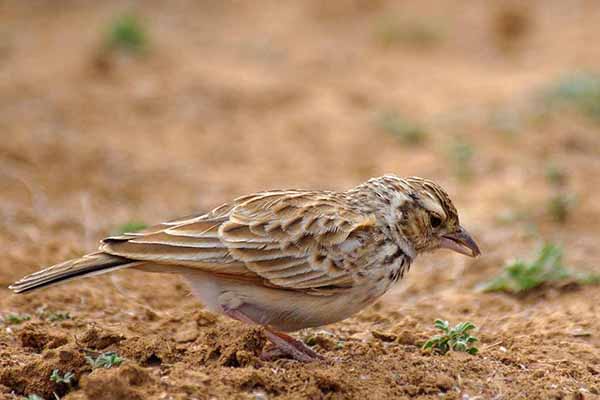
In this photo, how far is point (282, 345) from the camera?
5082mm

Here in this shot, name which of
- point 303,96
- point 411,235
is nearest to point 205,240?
point 411,235

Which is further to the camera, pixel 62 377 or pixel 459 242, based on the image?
pixel 459 242

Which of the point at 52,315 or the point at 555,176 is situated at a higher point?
the point at 555,176

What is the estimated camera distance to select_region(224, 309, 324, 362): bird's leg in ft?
16.6

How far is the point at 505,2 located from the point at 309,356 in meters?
16.7

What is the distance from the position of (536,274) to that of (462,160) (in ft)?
12.4

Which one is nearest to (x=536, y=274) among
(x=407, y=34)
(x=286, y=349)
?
(x=286, y=349)

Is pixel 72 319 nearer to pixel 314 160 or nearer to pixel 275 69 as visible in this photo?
pixel 314 160

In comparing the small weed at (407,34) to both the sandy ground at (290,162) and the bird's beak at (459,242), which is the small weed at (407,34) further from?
the bird's beak at (459,242)

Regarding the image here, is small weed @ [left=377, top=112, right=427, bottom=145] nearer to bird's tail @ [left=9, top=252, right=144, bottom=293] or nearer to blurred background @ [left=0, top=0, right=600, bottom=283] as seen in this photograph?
blurred background @ [left=0, top=0, right=600, bottom=283]

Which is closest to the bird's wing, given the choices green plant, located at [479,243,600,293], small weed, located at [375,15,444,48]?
green plant, located at [479,243,600,293]

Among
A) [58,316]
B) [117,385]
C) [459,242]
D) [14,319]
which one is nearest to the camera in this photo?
[117,385]

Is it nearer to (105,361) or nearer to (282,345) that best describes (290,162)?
(282,345)

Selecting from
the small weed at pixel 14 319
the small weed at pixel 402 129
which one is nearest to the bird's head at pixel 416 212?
the small weed at pixel 14 319
